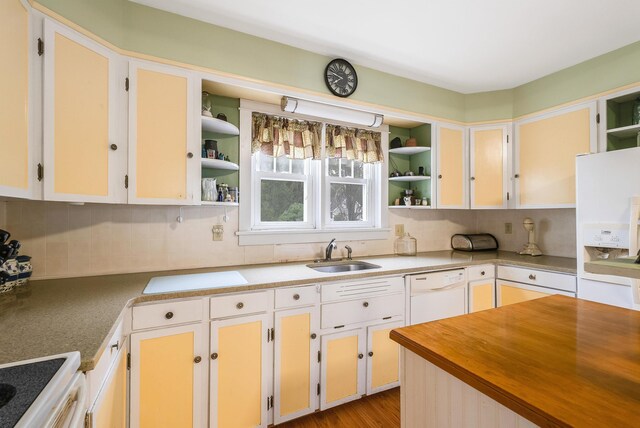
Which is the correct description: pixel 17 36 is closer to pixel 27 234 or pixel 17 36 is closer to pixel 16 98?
pixel 16 98

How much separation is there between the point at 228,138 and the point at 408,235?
200cm

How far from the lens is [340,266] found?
2.45 meters

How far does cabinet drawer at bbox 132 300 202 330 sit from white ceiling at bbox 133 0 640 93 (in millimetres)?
1826

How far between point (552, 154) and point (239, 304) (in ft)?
9.64

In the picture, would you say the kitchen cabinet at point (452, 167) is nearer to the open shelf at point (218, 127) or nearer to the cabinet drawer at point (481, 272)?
the cabinet drawer at point (481, 272)

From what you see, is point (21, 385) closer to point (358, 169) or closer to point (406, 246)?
point (358, 169)

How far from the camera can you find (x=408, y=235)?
2977 mm

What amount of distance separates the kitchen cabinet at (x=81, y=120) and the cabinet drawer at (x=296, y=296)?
1115mm

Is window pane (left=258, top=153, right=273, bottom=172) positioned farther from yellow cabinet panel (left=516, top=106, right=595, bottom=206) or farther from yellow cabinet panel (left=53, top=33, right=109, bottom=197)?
yellow cabinet panel (left=516, top=106, right=595, bottom=206)

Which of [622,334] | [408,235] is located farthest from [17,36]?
[408,235]

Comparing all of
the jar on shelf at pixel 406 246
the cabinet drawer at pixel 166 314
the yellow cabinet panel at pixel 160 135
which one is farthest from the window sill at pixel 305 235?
the cabinet drawer at pixel 166 314

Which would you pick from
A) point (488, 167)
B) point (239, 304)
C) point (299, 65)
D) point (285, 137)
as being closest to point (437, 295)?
point (488, 167)

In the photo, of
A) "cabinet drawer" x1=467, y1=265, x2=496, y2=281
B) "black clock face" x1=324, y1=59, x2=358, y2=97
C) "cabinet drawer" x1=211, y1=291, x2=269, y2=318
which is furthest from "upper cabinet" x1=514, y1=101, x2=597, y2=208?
"cabinet drawer" x1=211, y1=291, x2=269, y2=318

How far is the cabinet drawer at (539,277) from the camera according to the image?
7.23ft
